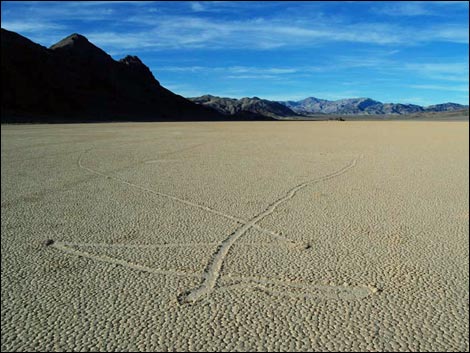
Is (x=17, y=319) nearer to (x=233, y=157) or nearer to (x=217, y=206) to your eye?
(x=217, y=206)

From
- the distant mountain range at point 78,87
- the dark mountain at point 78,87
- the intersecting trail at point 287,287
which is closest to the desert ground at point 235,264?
the intersecting trail at point 287,287

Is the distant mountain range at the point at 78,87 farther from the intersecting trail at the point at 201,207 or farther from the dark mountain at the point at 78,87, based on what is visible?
the intersecting trail at the point at 201,207

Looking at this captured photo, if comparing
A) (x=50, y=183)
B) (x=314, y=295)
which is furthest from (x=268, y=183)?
(x=314, y=295)

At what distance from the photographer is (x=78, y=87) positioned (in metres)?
78.0

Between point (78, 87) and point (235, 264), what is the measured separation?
3155 inches

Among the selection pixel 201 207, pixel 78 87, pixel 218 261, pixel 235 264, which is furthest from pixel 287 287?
pixel 78 87

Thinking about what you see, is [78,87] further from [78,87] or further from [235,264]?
[235,264]

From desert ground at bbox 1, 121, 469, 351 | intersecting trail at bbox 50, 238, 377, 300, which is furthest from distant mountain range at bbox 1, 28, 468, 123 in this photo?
intersecting trail at bbox 50, 238, 377, 300

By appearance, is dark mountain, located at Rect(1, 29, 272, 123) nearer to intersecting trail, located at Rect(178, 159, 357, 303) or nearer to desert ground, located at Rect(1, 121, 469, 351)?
desert ground, located at Rect(1, 121, 469, 351)

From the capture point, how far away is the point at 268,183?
24.9 feet

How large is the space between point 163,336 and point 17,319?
1039mm

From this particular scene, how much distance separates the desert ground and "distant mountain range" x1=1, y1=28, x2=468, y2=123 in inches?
1596

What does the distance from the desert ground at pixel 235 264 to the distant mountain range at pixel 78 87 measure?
40533mm

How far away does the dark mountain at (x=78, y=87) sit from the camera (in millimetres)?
60938
